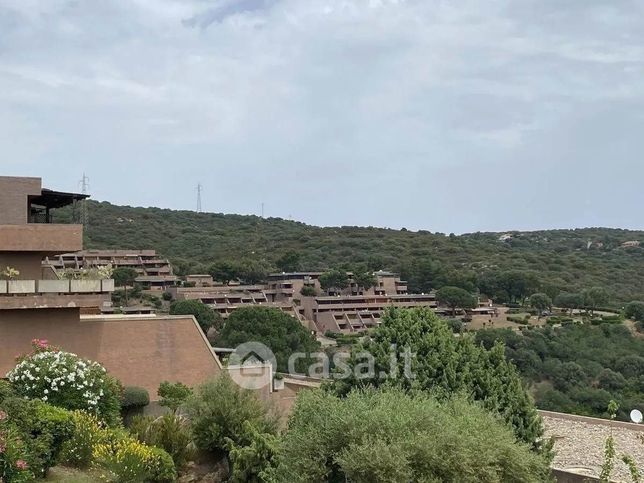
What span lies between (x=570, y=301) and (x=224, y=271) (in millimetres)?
35397

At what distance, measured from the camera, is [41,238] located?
65.3 ft

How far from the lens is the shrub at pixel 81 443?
48.3 feet

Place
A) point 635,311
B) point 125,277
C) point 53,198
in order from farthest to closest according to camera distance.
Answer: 1. point 125,277
2. point 635,311
3. point 53,198

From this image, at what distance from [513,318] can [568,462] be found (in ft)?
167

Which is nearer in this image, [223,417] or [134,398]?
[223,417]

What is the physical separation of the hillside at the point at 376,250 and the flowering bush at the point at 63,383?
2358 inches

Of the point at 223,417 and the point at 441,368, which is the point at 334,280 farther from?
the point at 441,368

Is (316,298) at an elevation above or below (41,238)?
below

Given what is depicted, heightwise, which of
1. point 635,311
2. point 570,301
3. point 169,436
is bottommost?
point 169,436

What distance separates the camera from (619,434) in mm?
22078

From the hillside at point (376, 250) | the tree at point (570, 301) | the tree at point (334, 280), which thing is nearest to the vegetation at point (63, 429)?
the tree at point (570, 301)

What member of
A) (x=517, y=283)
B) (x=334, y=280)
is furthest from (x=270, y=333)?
(x=517, y=283)

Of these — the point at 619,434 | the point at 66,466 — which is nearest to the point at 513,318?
the point at 619,434

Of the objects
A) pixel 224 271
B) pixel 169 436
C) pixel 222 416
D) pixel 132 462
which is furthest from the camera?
pixel 224 271
